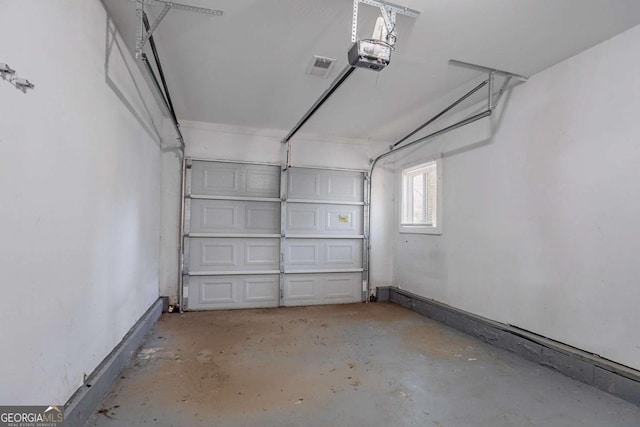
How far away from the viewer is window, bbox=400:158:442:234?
4.22m

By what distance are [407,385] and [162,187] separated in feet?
12.6

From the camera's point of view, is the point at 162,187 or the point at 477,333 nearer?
the point at 477,333

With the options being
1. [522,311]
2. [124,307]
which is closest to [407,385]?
[522,311]

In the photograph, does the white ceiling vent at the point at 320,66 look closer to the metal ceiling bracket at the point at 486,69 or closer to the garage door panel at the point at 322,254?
the metal ceiling bracket at the point at 486,69

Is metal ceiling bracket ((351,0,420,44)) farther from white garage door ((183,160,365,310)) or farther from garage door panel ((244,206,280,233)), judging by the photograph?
garage door panel ((244,206,280,233))

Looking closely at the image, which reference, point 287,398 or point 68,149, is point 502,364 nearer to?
point 287,398

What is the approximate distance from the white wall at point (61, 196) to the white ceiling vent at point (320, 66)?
1531 mm

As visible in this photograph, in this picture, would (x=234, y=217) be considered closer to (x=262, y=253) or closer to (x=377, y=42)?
(x=262, y=253)

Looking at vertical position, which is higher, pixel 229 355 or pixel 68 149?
pixel 68 149

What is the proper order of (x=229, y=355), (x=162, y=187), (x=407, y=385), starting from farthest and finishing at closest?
(x=162, y=187), (x=229, y=355), (x=407, y=385)

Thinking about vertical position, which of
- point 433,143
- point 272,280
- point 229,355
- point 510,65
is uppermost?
point 510,65

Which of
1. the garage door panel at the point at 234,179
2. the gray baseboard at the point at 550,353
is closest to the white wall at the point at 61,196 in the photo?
the garage door panel at the point at 234,179

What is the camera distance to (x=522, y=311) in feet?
9.79

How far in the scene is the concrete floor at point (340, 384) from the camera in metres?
1.93
